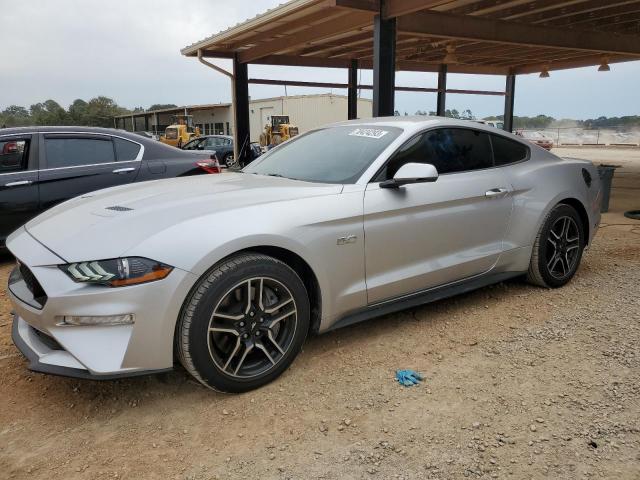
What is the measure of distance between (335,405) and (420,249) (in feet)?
3.93

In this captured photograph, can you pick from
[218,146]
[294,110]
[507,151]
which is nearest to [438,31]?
[507,151]

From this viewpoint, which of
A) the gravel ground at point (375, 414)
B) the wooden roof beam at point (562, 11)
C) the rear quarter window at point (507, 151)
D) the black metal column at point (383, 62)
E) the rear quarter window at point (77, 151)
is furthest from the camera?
the wooden roof beam at point (562, 11)

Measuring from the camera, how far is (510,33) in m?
9.39

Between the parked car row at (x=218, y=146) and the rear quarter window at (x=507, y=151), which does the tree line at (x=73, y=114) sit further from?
the rear quarter window at (x=507, y=151)

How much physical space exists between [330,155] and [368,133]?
1.03 feet

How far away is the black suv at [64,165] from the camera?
5117 millimetres

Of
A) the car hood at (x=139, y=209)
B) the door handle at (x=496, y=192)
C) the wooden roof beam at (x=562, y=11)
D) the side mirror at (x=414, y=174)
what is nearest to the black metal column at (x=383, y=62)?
the wooden roof beam at (x=562, y=11)

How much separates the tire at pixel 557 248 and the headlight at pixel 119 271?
297 centimetres

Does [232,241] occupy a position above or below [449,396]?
above

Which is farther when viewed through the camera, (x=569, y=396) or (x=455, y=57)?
(x=455, y=57)

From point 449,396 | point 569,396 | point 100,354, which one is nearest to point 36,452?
point 100,354

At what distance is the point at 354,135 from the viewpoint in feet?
11.7

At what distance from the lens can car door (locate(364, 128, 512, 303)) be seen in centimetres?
306

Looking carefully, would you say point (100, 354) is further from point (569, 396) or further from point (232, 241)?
point (569, 396)
